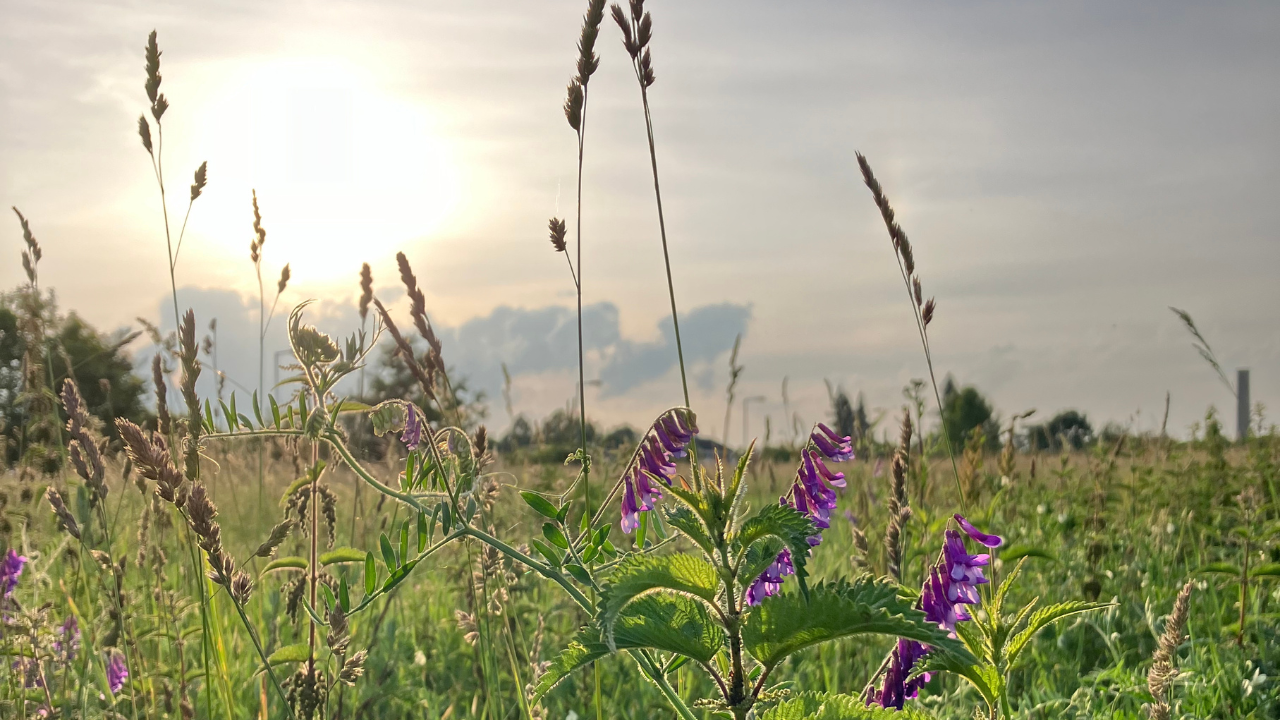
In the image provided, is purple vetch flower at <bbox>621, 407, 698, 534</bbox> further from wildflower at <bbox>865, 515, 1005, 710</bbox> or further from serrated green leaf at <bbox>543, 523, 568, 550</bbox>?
wildflower at <bbox>865, 515, 1005, 710</bbox>

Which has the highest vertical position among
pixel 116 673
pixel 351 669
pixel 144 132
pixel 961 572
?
pixel 144 132

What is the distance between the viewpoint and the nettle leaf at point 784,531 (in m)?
1.05

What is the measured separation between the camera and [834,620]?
116 centimetres

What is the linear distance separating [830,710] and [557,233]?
53.6 inches

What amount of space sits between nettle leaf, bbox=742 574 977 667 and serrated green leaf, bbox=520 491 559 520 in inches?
13.9

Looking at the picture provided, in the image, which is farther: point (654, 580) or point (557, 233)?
point (557, 233)

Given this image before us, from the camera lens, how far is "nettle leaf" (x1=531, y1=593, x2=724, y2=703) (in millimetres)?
1215

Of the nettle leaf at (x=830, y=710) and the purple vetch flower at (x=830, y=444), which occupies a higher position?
the purple vetch flower at (x=830, y=444)

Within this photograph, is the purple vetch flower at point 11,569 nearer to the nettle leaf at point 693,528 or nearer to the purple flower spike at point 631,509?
the purple flower spike at point 631,509

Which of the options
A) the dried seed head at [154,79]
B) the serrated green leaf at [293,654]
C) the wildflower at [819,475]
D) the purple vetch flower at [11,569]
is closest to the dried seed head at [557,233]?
the wildflower at [819,475]

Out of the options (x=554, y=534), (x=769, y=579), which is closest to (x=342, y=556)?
(x=554, y=534)

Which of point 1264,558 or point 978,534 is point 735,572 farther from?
point 1264,558

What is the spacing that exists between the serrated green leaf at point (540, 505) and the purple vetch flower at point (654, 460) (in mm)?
386

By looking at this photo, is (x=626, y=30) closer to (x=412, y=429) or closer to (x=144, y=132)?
(x=412, y=429)
